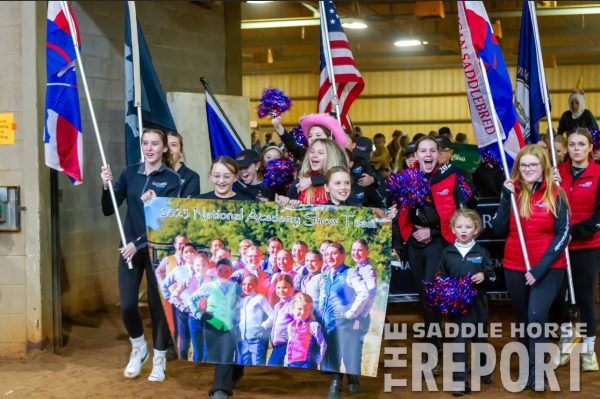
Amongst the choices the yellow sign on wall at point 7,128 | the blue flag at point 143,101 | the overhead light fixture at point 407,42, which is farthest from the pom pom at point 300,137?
the overhead light fixture at point 407,42

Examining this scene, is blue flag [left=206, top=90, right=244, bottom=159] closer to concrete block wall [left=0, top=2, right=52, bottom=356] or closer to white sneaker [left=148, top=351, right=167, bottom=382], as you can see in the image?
concrete block wall [left=0, top=2, right=52, bottom=356]

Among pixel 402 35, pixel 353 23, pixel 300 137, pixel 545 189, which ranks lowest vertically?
pixel 545 189

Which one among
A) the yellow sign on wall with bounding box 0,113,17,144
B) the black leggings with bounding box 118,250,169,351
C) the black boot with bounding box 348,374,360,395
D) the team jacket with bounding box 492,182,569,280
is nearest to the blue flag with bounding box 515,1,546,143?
the team jacket with bounding box 492,182,569,280

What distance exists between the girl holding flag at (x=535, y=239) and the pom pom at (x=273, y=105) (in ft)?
6.85

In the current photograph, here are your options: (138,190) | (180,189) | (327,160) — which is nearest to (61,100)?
(138,190)

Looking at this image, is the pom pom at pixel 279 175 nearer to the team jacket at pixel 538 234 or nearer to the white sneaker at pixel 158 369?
the white sneaker at pixel 158 369

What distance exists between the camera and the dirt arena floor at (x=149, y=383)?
6176 mm

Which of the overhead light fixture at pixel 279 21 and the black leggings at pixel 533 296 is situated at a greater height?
the overhead light fixture at pixel 279 21

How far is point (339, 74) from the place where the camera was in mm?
8141

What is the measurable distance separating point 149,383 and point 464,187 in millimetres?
2779

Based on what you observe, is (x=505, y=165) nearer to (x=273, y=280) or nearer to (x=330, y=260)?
(x=330, y=260)

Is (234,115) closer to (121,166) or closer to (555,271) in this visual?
(121,166)

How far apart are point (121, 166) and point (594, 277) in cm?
522

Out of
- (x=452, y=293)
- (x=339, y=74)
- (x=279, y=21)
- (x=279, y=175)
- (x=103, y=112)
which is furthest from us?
(x=279, y=21)
